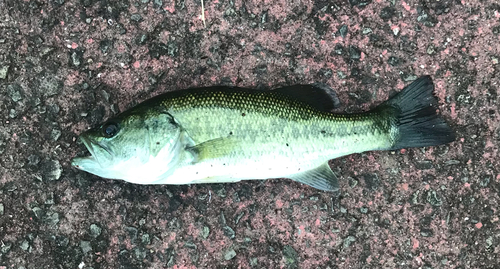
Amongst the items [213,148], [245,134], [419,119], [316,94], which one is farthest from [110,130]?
[419,119]

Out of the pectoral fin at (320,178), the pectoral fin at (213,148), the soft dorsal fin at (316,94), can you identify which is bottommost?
the pectoral fin at (320,178)

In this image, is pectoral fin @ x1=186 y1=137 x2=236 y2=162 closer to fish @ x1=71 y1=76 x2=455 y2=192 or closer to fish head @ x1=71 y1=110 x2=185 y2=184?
fish @ x1=71 y1=76 x2=455 y2=192

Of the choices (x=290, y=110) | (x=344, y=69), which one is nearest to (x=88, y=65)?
(x=290, y=110)

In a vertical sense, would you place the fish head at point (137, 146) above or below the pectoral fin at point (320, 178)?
above

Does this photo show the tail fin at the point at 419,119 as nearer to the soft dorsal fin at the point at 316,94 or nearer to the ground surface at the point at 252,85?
the ground surface at the point at 252,85

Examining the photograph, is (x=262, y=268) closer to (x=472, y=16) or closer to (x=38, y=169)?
(x=38, y=169)

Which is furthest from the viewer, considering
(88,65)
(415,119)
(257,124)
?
(88,65)

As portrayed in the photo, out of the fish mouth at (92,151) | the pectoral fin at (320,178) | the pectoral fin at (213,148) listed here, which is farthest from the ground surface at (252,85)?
the pectoral fin at (213,148)
